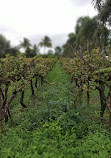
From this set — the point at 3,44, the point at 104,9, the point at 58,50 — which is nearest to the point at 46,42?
the point at 3,44

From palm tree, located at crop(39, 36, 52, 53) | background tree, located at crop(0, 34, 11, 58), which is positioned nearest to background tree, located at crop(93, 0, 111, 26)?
background tree, located at crop(0, 34, 11, 58)

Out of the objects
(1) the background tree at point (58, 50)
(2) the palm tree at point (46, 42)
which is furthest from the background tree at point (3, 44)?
(1) the background tree at point (58, 50)

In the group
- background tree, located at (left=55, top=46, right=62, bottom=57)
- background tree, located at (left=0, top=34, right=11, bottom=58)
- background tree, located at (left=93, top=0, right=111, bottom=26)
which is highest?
background tree, located at (left=55, top=46, right=62, bottom=57)

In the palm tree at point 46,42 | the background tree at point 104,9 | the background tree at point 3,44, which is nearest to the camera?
the background tree at point 104,9

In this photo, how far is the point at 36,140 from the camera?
10.7ft

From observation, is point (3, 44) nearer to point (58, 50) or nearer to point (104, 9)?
point (104, 9)

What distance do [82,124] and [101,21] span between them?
15438 millimetres

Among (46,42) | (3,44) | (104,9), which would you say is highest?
(46,42)

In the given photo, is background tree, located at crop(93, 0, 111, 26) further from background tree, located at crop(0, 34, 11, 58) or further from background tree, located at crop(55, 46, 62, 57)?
background tree, located at crop(55, 46, 62, 57)

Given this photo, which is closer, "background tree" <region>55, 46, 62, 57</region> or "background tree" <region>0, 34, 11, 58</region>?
"background tree" <region>0, 34, 11, 58</region>

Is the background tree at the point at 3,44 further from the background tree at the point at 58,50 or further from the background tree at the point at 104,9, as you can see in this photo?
the background tree at the point at 58,50

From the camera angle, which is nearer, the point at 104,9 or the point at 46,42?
the point at 104,9

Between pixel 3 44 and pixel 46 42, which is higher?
pixel 46 42

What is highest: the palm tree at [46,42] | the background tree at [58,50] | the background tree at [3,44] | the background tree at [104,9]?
the background tree at [58,50]
